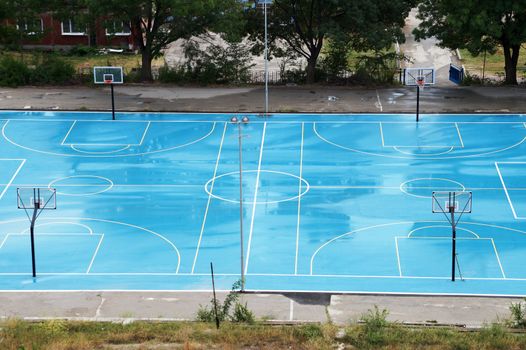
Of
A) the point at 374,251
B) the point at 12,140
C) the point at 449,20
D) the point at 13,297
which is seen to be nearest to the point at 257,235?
the point at 374,251

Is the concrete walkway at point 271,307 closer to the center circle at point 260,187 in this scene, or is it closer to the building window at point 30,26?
the center circle at point 260,187

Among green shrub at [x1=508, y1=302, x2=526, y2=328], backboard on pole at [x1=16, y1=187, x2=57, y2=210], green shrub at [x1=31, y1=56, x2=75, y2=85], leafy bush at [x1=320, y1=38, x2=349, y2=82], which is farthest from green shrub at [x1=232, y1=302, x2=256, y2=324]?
green shrub at [x1=31, y1=56, x2=75, y2=85]

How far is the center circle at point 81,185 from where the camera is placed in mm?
34594

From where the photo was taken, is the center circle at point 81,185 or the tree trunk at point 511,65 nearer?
the center circle at point 81,185

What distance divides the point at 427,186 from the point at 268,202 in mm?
5899

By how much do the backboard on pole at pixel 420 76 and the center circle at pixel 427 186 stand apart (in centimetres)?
808

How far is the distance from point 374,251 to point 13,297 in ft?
35.8

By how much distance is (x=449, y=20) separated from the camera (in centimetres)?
4322

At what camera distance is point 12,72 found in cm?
4775

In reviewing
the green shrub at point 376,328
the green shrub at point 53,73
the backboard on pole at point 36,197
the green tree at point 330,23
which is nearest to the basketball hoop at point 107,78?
the green shrub at point 53,73

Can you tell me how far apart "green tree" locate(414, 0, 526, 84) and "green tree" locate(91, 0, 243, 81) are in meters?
9.18

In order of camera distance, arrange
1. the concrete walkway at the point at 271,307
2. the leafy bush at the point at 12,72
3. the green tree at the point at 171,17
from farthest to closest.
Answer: the leafy bush at the point at 12,72, the green tree at the point at 171,17, the concrete walkway at the point at 271,307

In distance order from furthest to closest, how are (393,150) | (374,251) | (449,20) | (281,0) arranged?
(281,0)
(449,20)
(393,150)
(374,251)

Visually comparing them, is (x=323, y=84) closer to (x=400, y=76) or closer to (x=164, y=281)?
(x=400, y=76)
